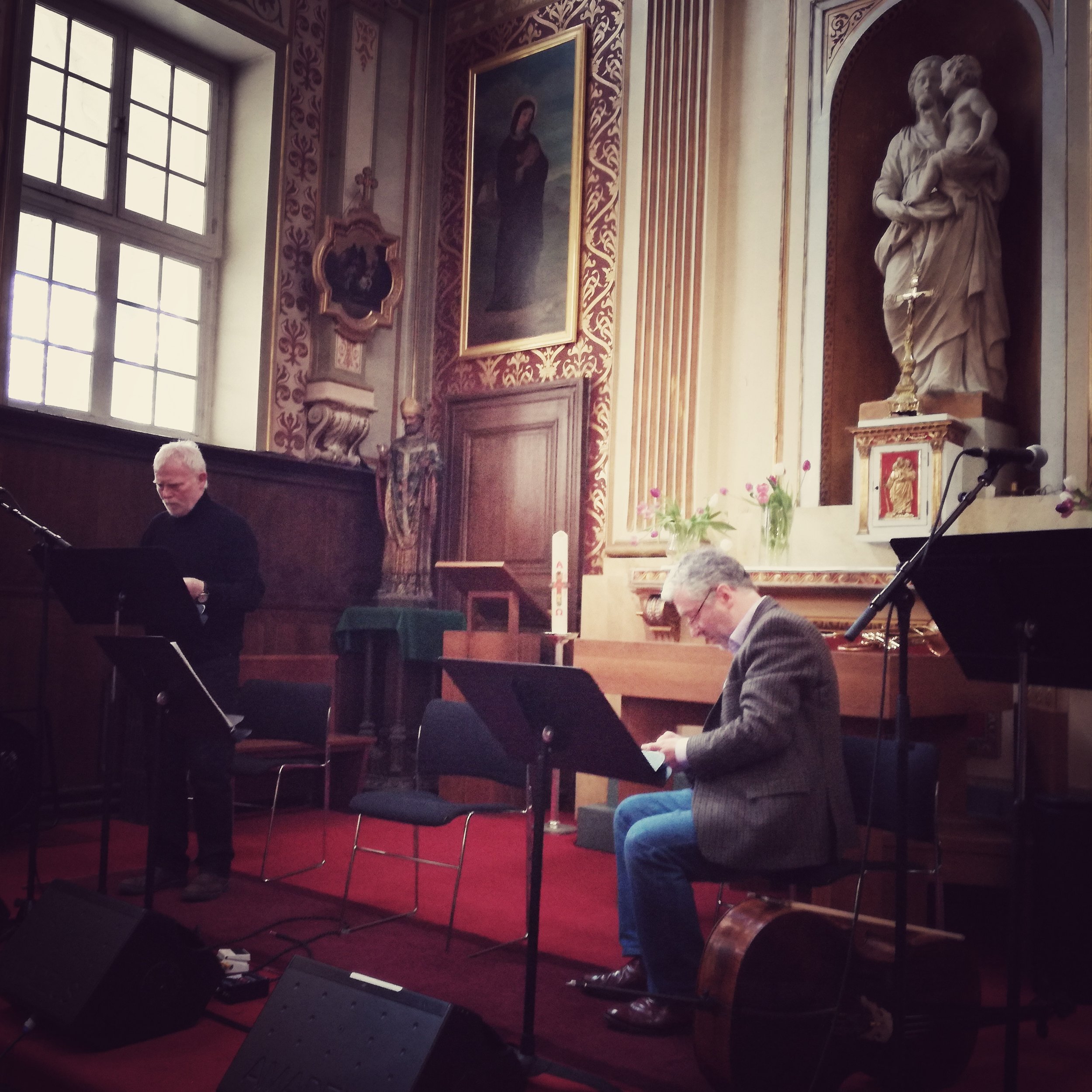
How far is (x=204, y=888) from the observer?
4168mm

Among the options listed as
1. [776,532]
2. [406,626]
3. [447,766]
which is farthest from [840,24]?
[447,766]

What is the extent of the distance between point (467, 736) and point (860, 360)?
Result: 3429 millimetres

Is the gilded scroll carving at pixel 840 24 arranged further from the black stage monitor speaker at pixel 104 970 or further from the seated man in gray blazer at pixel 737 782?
the black stage monitor speaker at pixel 104 970

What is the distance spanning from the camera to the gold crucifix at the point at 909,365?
5.46m

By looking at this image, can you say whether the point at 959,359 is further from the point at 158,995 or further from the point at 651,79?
the point at 158,995

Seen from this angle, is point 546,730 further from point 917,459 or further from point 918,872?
point 917,459

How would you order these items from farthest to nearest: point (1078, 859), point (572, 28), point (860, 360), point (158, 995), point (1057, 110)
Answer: point (572, 28) → point (860, 360) → point (1057, 110) → point (1078, 859) → point (158, 995)

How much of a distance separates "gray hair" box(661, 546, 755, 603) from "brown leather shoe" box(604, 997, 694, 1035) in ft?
3.48

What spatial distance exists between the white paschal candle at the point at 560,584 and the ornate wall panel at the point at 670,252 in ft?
2.04

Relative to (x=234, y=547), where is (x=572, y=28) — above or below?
above

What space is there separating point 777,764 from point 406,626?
13.5ft

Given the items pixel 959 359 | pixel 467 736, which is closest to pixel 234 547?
pixel 467 736

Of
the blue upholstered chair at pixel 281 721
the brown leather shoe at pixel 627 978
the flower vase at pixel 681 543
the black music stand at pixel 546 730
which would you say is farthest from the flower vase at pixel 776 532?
the black music stand at pixel 546 730

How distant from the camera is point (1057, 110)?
→ 5.50 m
